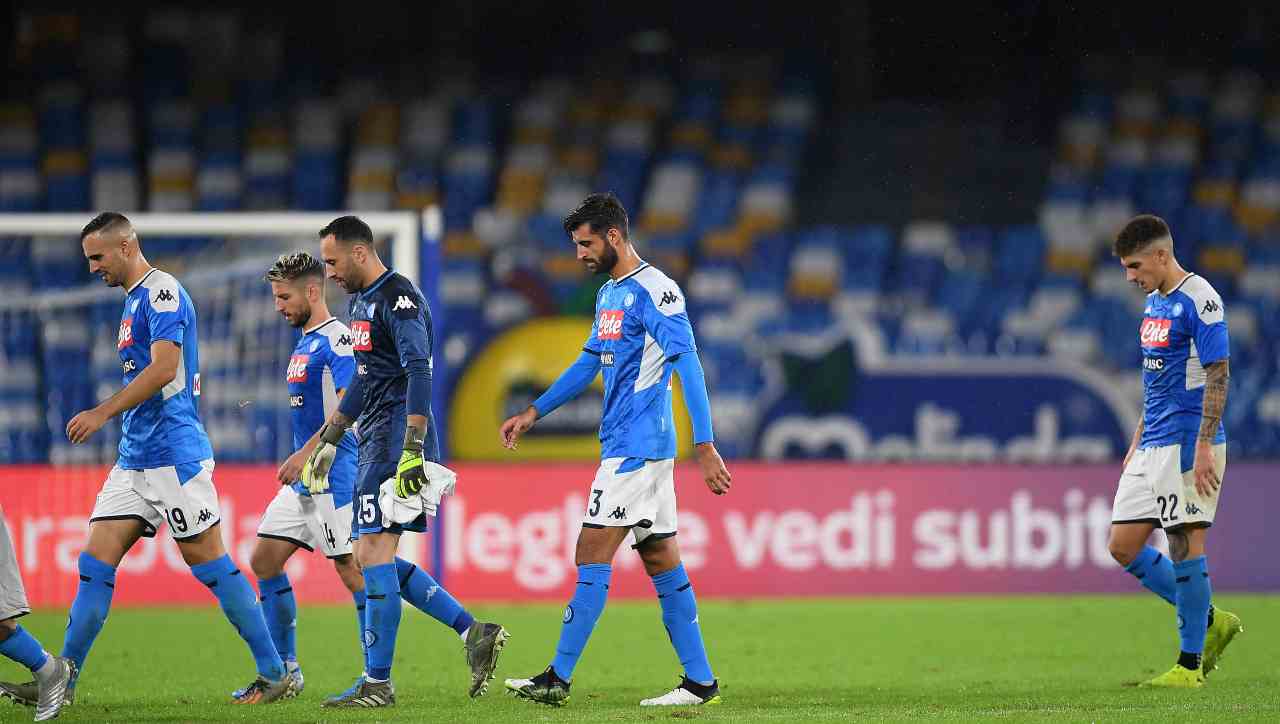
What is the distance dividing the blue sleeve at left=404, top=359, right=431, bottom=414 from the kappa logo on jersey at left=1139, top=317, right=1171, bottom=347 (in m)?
3.58

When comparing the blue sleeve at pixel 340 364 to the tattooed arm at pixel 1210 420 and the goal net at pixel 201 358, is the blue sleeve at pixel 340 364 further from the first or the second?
the goal net at pixel 201 358

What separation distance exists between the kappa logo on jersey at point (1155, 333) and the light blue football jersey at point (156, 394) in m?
4.63

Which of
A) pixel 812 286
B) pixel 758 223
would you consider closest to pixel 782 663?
pixel 812 286

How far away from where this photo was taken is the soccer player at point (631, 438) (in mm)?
7340

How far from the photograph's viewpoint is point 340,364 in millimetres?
8359

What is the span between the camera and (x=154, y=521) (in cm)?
774

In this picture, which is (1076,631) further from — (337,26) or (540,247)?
(337,26)

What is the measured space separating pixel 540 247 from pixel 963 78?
6.87m

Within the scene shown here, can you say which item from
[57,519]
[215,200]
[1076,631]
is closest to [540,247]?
[215,200]

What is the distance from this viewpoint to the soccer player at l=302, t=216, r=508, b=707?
291 inches

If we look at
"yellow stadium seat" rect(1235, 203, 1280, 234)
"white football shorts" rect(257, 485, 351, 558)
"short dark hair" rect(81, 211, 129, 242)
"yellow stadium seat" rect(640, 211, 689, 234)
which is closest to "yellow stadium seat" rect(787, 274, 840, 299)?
"yellow stadium seat" rect(640, 211, 689, 234)

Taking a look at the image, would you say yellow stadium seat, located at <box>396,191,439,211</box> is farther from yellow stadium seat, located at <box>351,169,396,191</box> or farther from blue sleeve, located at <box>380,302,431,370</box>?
blue sleeve, located at <box>380,302,431,370</box>

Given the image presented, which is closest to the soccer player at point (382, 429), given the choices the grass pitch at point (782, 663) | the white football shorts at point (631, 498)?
the grass pitch at point (782, 663)

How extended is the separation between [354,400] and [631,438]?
1303 mm
